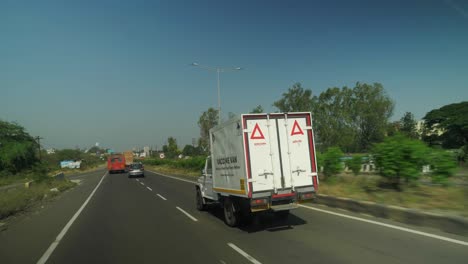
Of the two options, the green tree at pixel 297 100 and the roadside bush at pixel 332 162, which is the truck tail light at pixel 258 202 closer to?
the roadside bush at pixel 332 162

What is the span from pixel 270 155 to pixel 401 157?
4875 millimetres

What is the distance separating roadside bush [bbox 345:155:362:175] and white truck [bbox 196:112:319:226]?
6014 mm

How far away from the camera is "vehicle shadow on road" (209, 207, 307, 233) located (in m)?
8.88

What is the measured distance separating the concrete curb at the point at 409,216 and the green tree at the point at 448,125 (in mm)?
53398

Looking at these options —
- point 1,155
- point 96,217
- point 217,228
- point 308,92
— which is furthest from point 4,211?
point 1,155

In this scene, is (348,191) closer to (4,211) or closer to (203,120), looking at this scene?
(4,211)

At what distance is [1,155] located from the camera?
54.2 metres

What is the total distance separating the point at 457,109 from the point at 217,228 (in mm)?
72547

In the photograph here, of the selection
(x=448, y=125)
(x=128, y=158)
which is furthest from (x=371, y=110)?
(x=128, y=158)

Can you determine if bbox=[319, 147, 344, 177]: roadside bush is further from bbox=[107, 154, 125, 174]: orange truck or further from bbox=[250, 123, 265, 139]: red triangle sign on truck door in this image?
bbox=[107, 154, 125, 174]: orange truck

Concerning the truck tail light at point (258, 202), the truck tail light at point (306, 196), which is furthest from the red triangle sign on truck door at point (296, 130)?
the truck tail light at point (258, 202)

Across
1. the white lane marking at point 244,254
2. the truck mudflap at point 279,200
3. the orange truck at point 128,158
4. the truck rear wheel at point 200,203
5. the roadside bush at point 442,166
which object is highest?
the orange truck at point 128,158

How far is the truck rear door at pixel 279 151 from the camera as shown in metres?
8.21

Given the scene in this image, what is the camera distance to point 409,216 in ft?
27.3
